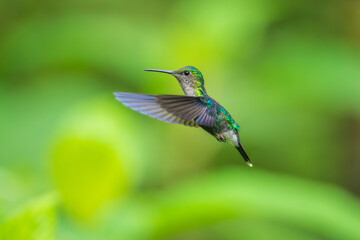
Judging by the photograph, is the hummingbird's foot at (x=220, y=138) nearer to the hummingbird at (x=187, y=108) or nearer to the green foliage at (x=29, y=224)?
the hummingbird at (x=187, y=108)

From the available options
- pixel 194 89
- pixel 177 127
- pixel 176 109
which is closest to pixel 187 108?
pixel 176 109

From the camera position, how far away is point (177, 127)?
2.87 meters

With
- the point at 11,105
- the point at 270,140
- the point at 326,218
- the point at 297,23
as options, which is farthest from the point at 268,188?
the point at 297,23

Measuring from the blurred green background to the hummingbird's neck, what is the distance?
36cm

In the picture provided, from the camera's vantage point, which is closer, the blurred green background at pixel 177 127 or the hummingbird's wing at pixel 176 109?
the hummingbird's wing at pixel 176 109

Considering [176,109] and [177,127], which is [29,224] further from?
[177,127]

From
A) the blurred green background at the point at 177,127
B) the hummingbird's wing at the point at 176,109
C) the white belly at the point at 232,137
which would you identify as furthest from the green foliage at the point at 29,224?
the white belly at the point at 232,137

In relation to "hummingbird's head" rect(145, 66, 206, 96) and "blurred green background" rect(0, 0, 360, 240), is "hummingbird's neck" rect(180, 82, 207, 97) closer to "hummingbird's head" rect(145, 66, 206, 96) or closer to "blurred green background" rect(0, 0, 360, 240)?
"hummingbird's head" rect(145, 66, 206, 96)

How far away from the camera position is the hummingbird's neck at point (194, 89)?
1182 millimetres

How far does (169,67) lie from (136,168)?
1.83 ft

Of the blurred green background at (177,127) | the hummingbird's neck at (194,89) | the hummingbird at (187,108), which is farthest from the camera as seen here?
the blurred green background at (177,127)

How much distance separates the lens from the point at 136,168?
253 cm

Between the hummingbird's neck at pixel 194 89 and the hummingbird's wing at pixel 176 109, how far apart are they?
0.20ft

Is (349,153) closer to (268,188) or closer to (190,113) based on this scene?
(268,188)
